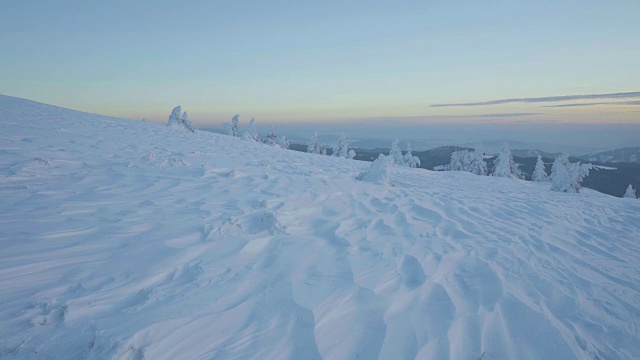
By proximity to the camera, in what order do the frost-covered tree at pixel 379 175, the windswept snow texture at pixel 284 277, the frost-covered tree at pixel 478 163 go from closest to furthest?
the windswept snow texture at pixel 284 277 < the frost-covered tree at pixel 379 175 < the frost-covered tree at pixel 478 163

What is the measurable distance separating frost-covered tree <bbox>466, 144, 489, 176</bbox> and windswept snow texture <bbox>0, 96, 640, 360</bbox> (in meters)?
41.3

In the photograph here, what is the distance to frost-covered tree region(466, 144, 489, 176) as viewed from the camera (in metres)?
44.4

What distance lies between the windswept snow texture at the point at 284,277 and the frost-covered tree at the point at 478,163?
41341 millimetres

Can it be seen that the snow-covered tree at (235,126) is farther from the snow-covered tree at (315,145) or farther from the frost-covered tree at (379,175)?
the frost-covered tree at (379,175)

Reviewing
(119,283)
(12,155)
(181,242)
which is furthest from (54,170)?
(119,283)

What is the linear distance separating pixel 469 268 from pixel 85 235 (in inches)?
187

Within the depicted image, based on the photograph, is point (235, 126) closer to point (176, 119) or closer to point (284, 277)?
point (176, 119)

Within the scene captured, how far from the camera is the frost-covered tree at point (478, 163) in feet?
146

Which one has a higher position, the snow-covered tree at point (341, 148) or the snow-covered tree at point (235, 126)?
the snow-covered tree at point (235, 126)

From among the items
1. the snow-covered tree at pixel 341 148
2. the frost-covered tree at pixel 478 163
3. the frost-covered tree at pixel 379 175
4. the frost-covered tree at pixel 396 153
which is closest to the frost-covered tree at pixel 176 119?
the frost-covered tree at pixel 379 175

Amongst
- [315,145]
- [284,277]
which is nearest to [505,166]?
[315,145]

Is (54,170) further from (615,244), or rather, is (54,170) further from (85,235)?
(615,244)

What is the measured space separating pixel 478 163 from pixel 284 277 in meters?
48.2

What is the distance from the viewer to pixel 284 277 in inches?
127
